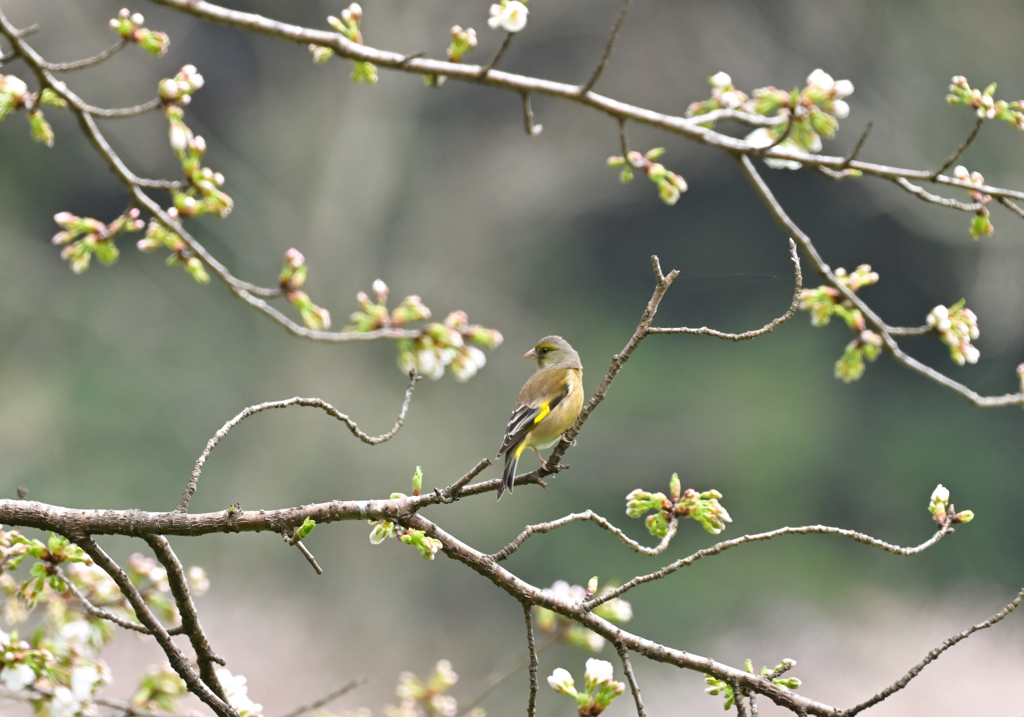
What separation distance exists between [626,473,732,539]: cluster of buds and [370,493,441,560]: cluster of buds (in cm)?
35

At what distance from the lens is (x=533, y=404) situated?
264 centimetres

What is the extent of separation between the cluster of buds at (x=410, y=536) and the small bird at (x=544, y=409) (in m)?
0.89

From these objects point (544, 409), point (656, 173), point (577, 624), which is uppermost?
point (656, 173)

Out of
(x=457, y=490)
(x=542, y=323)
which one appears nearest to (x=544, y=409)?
(x=457, y=490)

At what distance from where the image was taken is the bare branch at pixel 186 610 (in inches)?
64.7

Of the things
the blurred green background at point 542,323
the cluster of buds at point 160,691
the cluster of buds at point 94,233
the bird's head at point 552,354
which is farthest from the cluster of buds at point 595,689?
the blurred green background at point 542,323

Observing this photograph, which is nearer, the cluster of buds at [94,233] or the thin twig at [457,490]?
the thin twig at [457,490]

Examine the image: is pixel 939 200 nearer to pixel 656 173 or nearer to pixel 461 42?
pixel 656 173

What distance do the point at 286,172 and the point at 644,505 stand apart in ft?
32.1

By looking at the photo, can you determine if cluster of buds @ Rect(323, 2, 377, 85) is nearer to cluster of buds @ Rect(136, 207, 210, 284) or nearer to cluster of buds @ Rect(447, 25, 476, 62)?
cluster of buds @ Rect(447, 25, 476, 62)

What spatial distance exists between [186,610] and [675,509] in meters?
0.89

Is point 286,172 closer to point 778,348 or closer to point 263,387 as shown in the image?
point 263,387

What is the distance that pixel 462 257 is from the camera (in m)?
10.2

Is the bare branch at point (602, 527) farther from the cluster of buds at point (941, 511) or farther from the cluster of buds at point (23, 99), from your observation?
the cluster of buds at point (23, 99)
